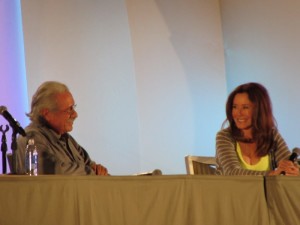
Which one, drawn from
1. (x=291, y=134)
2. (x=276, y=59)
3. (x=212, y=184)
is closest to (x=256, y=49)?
(x=276, y=59)

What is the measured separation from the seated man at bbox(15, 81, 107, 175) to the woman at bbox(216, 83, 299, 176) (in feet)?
2.27

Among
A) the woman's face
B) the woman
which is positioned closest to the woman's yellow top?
the woman

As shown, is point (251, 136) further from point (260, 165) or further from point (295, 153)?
point (295, 153)

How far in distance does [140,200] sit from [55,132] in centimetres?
107

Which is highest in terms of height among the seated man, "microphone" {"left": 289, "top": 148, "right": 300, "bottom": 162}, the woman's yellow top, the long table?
the seated man

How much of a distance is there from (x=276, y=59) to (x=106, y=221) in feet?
9.76

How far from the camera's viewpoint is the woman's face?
3662mm

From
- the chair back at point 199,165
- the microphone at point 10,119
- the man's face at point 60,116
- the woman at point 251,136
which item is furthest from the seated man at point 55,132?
the woman at point 251,136

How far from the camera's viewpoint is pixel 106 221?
2.60 meters

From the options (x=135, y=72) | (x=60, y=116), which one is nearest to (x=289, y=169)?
(x=60, y=116)

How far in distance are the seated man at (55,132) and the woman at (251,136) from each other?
69 cm

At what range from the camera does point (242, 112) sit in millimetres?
3664

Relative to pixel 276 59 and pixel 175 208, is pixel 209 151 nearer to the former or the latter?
pixel 276 59

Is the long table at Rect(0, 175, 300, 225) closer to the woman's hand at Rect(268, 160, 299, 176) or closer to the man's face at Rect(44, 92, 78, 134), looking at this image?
the woman's hand at Rect(268, 160, 299, 176)
